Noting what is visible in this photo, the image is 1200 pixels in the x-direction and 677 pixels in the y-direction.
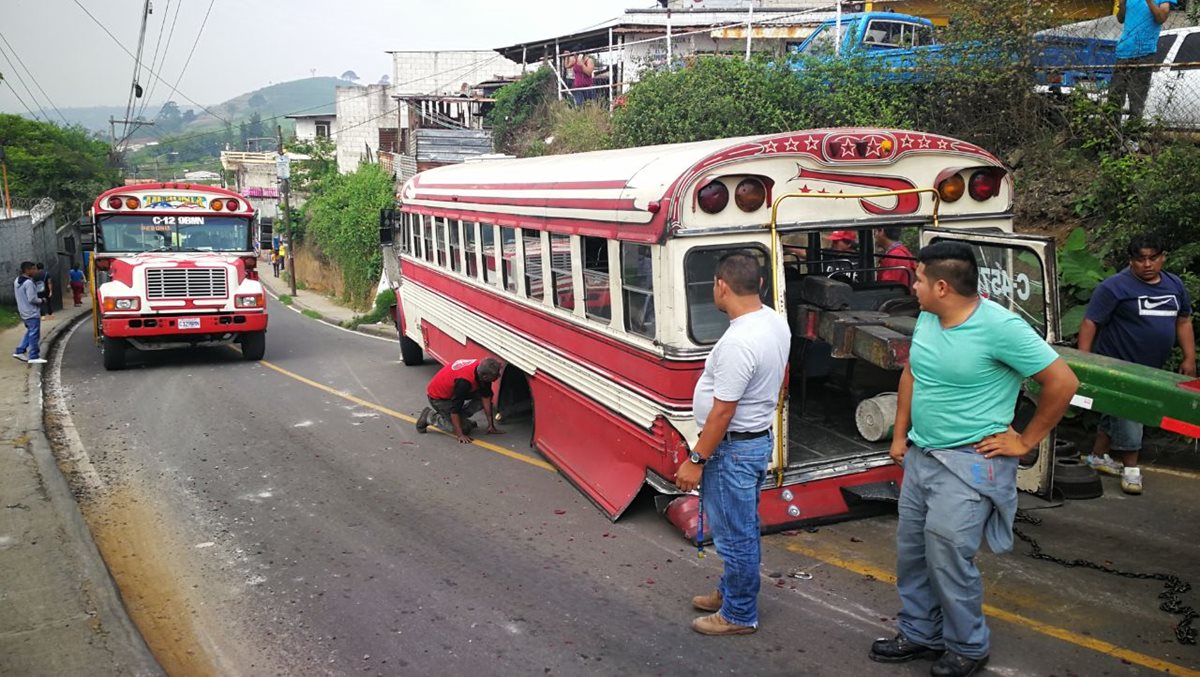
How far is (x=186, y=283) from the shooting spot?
14164mm

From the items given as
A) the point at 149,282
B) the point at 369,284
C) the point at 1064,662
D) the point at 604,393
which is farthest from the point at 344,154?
the point at 1064,662

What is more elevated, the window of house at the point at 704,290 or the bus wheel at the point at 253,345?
the window of house at the point at 704,290

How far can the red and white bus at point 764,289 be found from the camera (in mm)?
5848

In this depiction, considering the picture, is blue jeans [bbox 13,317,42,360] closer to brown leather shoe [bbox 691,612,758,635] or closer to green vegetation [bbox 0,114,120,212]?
brown leather shoe [bbox 691,612,758,635]

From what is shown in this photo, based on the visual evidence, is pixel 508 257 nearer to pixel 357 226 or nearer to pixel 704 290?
pixel 704 290

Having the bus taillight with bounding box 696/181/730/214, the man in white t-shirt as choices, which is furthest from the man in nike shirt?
the man in white t-shirt

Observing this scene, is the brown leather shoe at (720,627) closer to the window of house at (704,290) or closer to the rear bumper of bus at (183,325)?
the window of house at (704,290)

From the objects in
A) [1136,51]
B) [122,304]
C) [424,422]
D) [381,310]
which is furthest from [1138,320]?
[381,310]

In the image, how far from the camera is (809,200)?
6047 mm

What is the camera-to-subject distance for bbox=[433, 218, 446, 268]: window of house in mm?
11453

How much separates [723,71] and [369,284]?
16982 millimetres

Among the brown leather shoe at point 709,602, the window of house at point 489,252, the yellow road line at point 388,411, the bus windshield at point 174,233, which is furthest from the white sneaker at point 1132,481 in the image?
Result: the bus windshield at point 174,233

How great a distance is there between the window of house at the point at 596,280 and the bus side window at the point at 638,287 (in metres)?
0.27

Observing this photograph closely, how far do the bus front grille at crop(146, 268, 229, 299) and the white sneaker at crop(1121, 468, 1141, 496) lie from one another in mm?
12467
